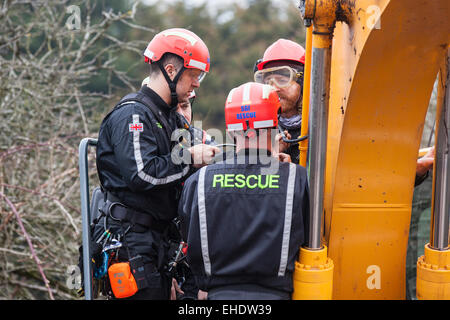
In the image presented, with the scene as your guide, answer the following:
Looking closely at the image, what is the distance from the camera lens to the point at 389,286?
2.57m

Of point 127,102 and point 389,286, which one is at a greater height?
point 127,102

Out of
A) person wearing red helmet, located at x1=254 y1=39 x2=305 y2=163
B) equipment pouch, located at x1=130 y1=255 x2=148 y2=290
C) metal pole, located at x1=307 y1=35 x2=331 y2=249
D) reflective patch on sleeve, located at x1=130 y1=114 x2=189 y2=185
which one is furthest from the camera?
person wearing red helmet, located at x1=254 y1=39 x2=305 y2=163

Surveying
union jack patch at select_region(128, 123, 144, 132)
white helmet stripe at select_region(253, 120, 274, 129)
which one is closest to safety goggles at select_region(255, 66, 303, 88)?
union jack patch at select_region(128, 123, 144, 132)

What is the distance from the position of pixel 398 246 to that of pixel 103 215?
1.72 metres

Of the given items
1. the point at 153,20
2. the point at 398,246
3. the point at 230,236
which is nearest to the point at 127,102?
the point at 230,236

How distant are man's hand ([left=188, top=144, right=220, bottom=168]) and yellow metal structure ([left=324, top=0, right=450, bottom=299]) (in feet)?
2.34

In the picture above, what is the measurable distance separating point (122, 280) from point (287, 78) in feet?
5.78

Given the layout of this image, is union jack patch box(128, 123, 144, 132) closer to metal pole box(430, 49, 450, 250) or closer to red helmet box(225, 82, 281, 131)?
red helmet box(225, 82, 281, 131)

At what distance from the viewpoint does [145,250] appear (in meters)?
2.95

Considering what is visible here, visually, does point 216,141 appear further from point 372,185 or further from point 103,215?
point 372,185

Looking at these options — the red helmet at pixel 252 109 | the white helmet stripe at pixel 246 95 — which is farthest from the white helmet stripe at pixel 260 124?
the white helmet stripe at pixel 246 95

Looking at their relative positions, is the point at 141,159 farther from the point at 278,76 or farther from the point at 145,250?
the point at 278,76

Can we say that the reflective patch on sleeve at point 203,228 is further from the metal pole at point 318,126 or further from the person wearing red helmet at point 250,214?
the metal pole at point 318,126

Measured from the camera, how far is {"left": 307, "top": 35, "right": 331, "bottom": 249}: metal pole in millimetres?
2109
